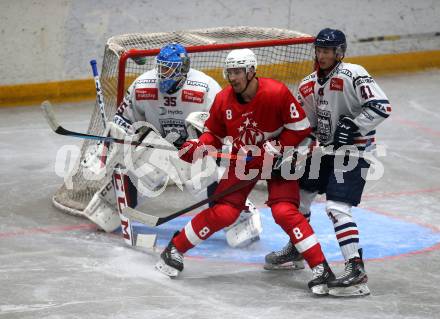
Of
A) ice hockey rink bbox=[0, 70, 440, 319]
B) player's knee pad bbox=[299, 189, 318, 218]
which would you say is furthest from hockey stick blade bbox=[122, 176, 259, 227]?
player's knee pad bbox=[299, 189, 318, 218]

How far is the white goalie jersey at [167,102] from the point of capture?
17.6 ft

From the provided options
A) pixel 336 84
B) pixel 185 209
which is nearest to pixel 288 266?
pixel 185 209

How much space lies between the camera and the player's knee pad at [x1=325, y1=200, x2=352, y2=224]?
4461mm

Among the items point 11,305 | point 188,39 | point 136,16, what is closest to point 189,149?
point 11,305

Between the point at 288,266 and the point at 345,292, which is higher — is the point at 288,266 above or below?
below

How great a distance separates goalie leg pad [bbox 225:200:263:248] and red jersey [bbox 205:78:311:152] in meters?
0.72

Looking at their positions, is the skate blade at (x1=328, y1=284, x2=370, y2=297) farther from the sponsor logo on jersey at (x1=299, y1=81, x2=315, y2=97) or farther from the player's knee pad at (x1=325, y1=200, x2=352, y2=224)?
the sponsor logo on jersey at (x1=299, y1=81, x2=315, y2=97)

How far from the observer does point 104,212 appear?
5.43 m

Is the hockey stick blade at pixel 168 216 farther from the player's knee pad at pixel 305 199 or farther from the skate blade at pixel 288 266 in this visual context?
the skate blade at pixel 288 266

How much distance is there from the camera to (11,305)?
13.9ft

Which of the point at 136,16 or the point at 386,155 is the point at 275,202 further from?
the point at 136,16

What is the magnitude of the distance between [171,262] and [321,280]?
0.75m

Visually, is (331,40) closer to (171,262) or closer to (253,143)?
(253,143)

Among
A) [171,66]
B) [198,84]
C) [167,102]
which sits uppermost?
[171,66]
